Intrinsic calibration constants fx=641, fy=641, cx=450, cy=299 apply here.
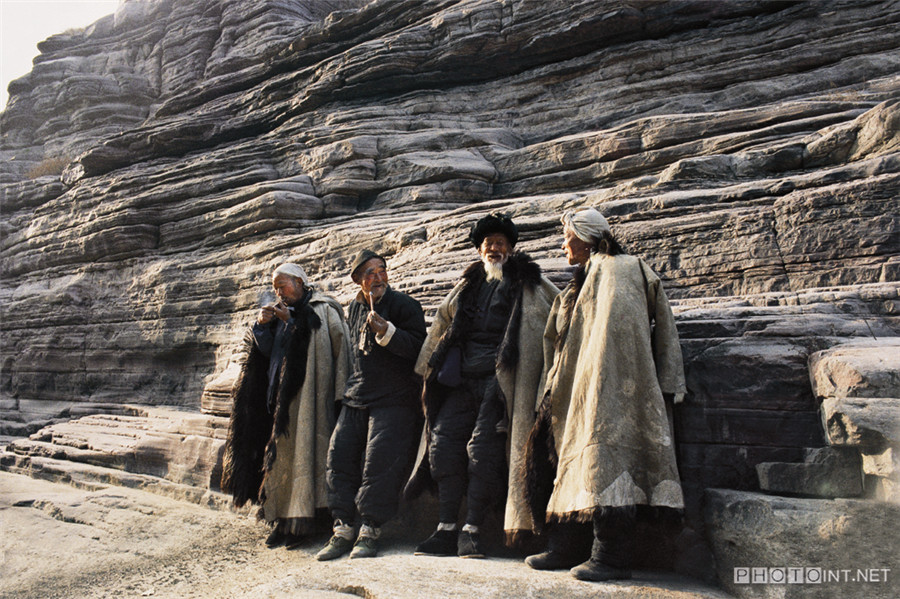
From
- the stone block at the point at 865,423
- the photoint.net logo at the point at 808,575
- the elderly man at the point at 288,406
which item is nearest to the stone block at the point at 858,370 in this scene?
the stone block at the point at 865,423

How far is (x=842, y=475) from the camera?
3230mm

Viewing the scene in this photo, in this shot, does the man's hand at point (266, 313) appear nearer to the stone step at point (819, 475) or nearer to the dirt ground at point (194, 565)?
the dirt ground at point (194, 565)

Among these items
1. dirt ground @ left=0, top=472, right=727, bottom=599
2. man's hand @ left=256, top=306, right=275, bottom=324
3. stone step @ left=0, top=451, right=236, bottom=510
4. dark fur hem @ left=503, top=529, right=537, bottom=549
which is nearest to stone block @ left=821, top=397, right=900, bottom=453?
dirt ground @ left=0, top=472, right=727, bottom=599

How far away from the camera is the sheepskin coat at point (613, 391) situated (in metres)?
3.33

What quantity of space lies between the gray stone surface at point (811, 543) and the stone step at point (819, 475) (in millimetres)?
88

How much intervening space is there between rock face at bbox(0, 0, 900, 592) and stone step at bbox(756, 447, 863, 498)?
11cm

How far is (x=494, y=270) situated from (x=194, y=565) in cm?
299

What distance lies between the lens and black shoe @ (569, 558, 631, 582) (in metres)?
3.29

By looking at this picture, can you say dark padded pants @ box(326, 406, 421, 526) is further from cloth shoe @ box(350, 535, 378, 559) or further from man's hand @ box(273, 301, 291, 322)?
man's hand @ box(273, 301, 291, 322)

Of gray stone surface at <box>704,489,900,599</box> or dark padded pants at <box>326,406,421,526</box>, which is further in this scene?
dark padded pants at <box>326,406,421,526</box>

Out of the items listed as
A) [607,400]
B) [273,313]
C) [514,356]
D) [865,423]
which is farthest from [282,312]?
[865,423]

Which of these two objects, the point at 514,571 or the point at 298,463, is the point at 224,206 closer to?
the point at 298,463

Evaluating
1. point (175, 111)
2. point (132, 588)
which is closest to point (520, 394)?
point (132, 588)

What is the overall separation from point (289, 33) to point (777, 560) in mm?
19230
